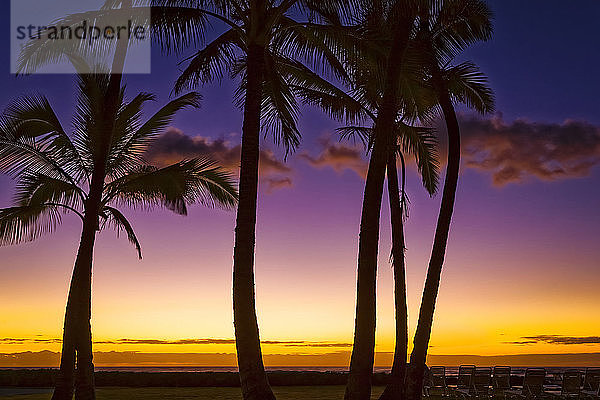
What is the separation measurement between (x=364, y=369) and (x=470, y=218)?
44.6 feet

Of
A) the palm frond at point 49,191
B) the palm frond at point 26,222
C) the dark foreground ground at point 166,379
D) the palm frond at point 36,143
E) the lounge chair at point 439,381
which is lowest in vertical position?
the dark foreground ground at point 166,379

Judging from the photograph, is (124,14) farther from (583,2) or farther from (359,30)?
(583,2)

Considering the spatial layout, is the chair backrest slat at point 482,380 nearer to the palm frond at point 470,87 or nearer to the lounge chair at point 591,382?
the lounge chair at point 591,382

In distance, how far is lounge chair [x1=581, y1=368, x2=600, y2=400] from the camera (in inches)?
647

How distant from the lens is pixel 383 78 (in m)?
14.0

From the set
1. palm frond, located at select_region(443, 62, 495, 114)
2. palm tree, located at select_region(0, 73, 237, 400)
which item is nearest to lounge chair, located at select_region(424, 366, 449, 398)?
palm frond, located at select_region(443, 62, 495, 114)

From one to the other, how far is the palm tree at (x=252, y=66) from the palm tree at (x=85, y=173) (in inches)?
85.9

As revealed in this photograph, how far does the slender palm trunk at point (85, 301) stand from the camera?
14255 mm

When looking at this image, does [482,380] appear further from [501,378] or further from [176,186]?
[176,186]

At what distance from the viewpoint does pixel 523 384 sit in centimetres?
1706

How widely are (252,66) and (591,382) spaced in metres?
11.0

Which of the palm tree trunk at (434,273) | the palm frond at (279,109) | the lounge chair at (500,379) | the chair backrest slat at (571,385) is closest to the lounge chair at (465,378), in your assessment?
the lounge chair at (500,379)

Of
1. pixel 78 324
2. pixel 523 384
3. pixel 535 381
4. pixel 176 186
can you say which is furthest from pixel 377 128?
pixel 523 384

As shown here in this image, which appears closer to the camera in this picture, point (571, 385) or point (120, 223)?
point (571, 385)
